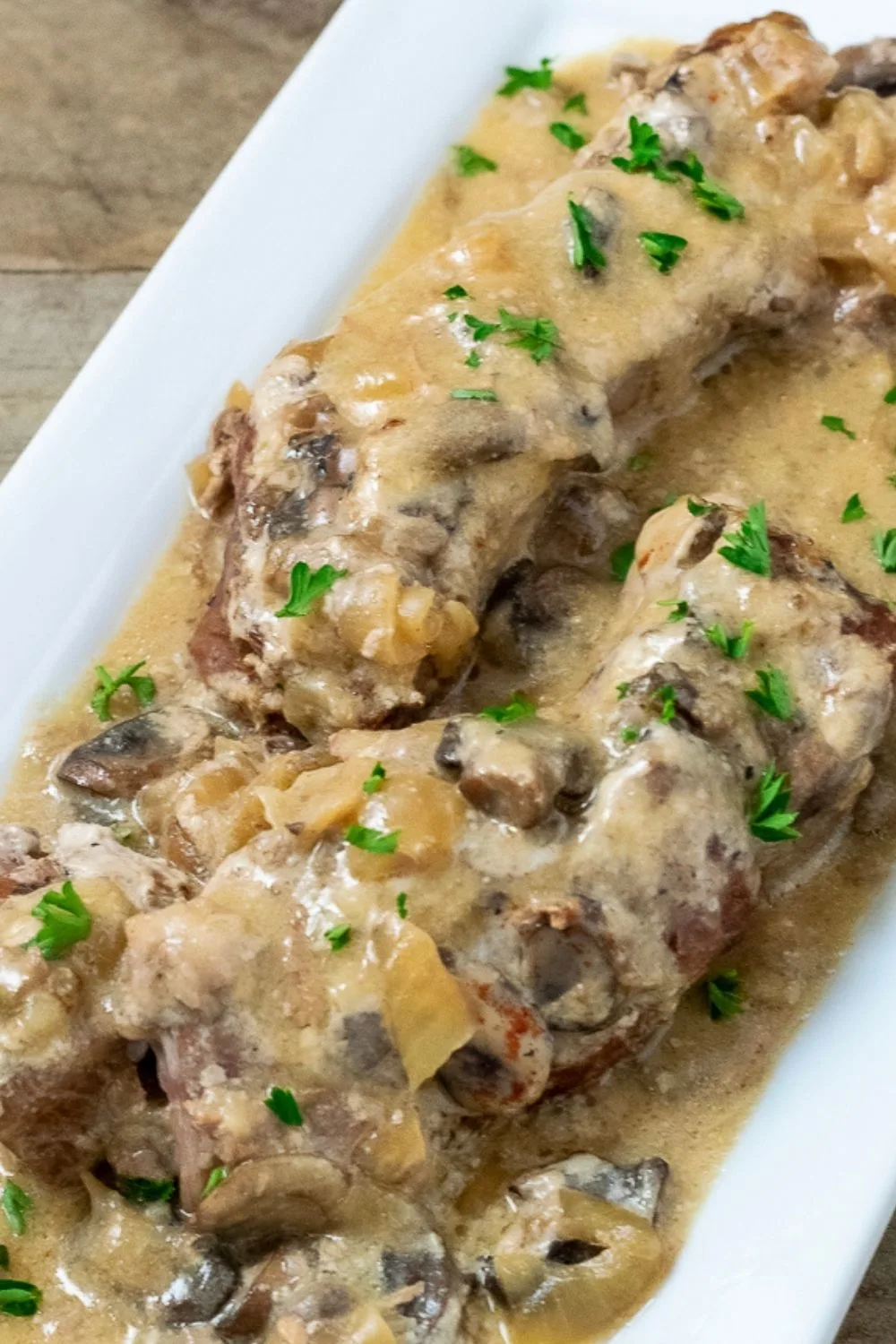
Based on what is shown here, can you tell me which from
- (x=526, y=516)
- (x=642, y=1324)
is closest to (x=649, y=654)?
(x=526, y=516)

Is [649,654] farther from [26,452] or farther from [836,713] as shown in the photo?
[26,452]

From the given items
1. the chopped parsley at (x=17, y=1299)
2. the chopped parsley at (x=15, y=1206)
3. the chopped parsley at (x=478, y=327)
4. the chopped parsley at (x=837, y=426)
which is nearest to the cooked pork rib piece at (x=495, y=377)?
the chopped parsley at (x=478, y=327)

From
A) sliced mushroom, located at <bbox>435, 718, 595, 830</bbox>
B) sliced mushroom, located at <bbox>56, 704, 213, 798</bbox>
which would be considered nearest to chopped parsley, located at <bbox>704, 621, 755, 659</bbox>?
sliced mushroom, located at <bbox>435, 718, 595, 830</bbox>

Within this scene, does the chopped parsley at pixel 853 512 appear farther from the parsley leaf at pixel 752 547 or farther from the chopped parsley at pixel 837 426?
the parsley leaf at pixel 752 547

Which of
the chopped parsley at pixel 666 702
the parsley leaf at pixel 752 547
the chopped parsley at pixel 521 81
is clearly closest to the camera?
the chopped parsley at pixel 666 702

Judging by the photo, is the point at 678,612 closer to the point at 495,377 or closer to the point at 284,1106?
the point at 495,377

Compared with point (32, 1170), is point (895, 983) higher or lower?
higher
